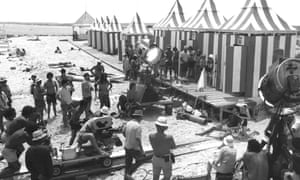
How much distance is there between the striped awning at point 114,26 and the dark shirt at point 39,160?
72.5 feet

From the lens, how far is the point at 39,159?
15.3 ft

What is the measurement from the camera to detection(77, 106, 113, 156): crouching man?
604cm

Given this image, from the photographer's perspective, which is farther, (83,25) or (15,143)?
(83,25)

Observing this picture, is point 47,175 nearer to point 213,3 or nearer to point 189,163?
point 189,163

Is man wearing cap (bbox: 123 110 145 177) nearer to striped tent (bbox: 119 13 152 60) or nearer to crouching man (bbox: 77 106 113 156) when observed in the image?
crouching man (bbox: 77 106 113 156)

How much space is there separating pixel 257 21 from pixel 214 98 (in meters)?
3.16

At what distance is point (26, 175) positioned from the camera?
6.06 metres

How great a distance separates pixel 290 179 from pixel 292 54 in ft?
27.1

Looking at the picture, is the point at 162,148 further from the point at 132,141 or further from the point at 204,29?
the point at 204,29

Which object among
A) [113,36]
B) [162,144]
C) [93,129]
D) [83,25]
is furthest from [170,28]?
[83,25]

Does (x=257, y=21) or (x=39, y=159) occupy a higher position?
(x=257, y=21)

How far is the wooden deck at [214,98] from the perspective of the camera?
987cm

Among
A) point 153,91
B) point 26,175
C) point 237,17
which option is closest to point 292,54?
point 237,17

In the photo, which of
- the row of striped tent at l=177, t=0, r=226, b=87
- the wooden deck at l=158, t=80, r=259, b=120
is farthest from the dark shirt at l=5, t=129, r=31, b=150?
the row of striped tent at l=177, t=0, r=226, b=87
